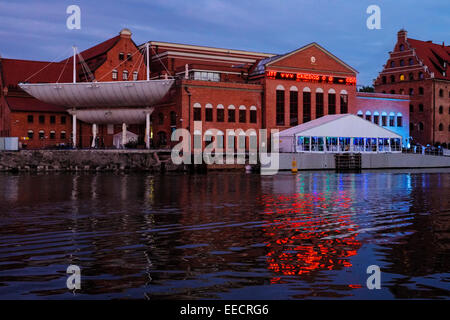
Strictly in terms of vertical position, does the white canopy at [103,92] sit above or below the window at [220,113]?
above

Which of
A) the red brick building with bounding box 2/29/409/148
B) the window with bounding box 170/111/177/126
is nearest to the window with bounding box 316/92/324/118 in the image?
the red brick building with bounding box 2/29/409/148

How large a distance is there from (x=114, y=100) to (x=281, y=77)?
23117mm

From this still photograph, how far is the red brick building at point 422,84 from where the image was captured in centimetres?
9288

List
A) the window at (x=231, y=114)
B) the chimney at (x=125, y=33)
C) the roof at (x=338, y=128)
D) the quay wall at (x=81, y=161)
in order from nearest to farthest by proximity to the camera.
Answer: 1. the quay wall at (x=81, y=161)
2. the roof at (x=338, y=128)
3. the window at (x=231, y=114)
4. the chimney at (x=125, y=33)

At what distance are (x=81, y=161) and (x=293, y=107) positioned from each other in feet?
101

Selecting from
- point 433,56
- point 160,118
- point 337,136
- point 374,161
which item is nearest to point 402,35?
point 433,56

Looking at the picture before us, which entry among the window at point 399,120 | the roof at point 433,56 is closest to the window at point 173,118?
the window at point 399,120

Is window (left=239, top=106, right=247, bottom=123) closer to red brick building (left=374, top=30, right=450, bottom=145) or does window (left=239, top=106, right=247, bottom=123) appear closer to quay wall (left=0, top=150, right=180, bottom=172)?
quay wall (left=0, top=150, right=180, bottom=172)

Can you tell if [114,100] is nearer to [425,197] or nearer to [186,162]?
[186,162]

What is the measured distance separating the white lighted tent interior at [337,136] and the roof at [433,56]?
22979mm

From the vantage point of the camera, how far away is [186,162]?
6300 cm

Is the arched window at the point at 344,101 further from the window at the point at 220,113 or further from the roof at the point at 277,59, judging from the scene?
the window at the point at 220,113

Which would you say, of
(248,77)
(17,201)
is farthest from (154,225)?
(248,77)

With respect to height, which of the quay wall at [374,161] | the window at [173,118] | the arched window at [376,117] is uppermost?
the arched window at [376,117]
